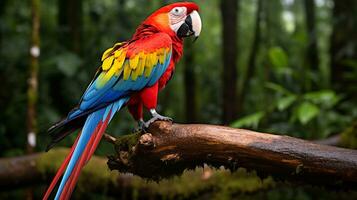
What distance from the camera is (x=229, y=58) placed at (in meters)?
5.98

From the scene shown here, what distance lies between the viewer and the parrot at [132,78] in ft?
7.38

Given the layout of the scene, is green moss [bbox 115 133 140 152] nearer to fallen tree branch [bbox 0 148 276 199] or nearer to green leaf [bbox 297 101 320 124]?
fallen tree branch [bbox 0 148 276 199]

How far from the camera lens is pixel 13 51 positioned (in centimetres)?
570

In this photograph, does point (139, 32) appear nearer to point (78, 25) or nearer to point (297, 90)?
point (78, 25)

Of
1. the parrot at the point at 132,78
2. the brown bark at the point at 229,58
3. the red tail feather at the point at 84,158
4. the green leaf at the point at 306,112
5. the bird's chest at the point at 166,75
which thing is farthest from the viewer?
the brown bark at the point at 229,58

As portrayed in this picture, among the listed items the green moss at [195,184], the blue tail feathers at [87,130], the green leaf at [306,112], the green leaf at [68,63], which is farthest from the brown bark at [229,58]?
the blue tail feathers at [87,130]

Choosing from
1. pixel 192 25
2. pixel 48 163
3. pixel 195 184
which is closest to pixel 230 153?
pixel 192 25

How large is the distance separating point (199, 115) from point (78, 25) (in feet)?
9.93

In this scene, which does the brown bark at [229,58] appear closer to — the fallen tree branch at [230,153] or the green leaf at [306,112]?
the green leaf at [306,112]

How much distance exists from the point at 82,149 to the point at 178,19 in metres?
0.96

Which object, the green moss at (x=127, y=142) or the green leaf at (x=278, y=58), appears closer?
the green moss at (x=127, y=142)

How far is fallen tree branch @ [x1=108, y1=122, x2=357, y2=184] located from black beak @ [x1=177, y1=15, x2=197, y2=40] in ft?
2.09

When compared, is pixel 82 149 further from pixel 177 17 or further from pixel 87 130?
pixel 177 17

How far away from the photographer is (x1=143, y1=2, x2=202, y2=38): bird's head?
2592 mm
